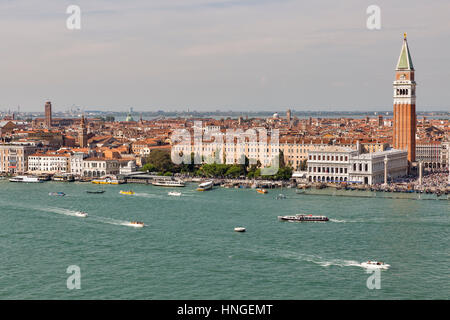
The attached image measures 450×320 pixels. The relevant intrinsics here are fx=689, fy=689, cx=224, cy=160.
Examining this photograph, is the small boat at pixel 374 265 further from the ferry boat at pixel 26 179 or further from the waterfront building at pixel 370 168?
the ferry boat at pixel 26 179

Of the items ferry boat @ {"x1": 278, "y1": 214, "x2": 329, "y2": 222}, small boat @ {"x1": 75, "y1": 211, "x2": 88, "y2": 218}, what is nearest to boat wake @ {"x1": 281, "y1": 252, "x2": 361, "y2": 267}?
ferry boat @ {"x1": 278, "y1": 214, "x2": 329, "y2": 222}

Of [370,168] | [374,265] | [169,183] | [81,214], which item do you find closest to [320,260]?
[374,265]

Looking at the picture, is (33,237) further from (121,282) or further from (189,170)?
(189,170)

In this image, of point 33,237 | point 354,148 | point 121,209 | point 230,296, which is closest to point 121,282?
point 230,296

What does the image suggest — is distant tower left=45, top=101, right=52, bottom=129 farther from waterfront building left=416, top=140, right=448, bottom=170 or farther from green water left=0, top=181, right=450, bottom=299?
green water left=0, top=181, right=450, bottom=299

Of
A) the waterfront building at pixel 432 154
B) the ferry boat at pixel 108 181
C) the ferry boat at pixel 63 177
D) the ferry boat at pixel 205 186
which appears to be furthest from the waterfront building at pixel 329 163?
the ferry boat at pixel 63 177

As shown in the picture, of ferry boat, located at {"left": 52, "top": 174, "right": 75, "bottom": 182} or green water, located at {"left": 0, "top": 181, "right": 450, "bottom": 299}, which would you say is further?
ferry boat, located at {"left": 52, "top": 174, "right": 75, "bottom": 182}

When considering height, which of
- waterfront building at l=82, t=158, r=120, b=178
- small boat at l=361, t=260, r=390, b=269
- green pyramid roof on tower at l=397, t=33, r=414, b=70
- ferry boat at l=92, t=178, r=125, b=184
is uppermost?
green pyramid roof on tower at l=397, t=33, r=414, b=70
